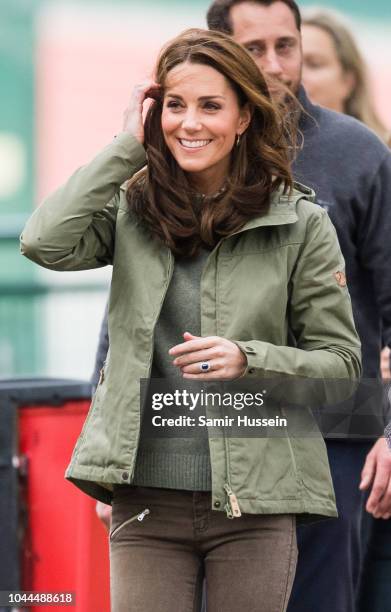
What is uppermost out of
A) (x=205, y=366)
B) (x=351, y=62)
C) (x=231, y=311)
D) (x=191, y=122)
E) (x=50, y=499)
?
(x=351, y=62)

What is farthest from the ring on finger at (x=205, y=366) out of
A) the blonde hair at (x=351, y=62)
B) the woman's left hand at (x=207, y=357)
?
the blonde hair at (x=351, y=62)

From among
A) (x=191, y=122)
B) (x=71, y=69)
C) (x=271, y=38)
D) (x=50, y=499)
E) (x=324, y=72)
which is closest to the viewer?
(x=191, y=122)

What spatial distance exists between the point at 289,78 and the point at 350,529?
1.37 m

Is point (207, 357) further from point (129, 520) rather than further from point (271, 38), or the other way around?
point (271, 38)

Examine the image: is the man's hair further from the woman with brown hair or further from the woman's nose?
the woman's nose

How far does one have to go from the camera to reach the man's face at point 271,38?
4.23 metres

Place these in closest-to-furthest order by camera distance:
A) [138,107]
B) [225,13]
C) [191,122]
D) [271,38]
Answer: [191,122], [138,107], [271,38], [225,13]

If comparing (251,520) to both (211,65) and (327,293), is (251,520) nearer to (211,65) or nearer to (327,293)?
(327,293)

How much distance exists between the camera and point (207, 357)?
3.14 m

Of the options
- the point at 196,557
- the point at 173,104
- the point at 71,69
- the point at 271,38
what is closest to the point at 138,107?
the point at 173,104

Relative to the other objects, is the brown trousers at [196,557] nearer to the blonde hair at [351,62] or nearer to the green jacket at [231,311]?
the green jacket at [231,311]

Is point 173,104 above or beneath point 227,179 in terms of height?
above

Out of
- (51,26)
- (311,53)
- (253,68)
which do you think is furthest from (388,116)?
(253,68)

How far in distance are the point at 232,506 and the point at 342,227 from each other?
4.03 feet
